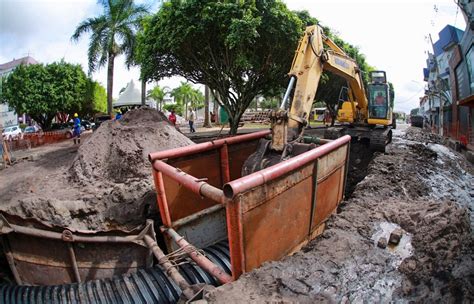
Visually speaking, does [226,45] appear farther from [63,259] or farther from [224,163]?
[63,259]

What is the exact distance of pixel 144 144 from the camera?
7.16 m

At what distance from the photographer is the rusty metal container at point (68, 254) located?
4027 millimetres

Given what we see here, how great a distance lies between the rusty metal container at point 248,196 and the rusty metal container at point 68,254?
1.77 feet

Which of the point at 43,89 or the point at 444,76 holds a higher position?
the point at 444,76

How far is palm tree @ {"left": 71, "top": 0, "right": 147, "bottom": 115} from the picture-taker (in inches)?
758

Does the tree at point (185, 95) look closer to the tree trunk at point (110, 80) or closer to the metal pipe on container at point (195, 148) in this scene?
the tree trunk at point (110, 80)

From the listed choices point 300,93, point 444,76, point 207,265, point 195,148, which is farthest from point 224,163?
point 444,76

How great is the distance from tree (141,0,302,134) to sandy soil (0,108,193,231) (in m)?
3.82

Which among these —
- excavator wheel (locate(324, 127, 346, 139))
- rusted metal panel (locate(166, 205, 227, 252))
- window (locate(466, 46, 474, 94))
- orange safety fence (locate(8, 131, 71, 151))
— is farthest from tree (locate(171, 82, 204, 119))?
rusted metal panel (locate(166, 205, 227, 252))

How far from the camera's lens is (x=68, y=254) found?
4051 millimetres

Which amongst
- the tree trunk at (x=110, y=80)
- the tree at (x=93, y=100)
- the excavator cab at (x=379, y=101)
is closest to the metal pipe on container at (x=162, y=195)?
the excavator cab at (x=379, y=101)

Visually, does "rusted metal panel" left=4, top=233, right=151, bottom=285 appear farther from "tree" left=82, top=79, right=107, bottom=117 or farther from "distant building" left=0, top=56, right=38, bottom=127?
"distant building" left=0, top=56, right=38, bottom=127

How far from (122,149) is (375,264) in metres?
5.47

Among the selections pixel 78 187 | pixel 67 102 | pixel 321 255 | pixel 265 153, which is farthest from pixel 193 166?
pixel 67 102
